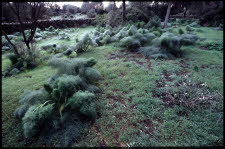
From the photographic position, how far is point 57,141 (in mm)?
2689

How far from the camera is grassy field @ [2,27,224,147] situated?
2748 millimetres

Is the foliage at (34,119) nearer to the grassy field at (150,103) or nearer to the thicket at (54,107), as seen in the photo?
the thicket at (54,107)

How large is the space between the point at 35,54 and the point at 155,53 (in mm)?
5743

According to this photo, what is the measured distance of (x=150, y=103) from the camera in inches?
144

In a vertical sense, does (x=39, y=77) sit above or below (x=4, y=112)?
above

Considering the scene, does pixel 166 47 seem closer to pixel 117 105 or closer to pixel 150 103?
pixel 150 103

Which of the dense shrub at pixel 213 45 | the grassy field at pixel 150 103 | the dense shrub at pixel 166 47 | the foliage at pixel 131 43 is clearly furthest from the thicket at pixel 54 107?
the dense shrub at pixel 213 45

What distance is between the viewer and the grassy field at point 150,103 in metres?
2.75

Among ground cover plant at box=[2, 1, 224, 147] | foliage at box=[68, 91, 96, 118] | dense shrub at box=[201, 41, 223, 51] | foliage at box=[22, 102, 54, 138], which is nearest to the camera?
foliage at box=[22, 102, 54, 138]

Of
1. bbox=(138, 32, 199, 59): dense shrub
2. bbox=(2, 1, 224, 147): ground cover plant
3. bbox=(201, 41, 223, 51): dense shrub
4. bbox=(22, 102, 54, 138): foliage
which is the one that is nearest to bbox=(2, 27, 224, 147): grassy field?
bbox=(2, 1, 224, 147): ground cover plant

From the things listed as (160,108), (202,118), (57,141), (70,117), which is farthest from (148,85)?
(57,141)

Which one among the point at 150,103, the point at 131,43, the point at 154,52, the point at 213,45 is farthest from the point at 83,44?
the point at 213,45

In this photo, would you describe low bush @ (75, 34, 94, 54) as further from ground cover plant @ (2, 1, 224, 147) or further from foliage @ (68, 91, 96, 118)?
foliage @ (68, 91, 96, 118)

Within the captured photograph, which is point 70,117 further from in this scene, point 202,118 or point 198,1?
point 198,1
